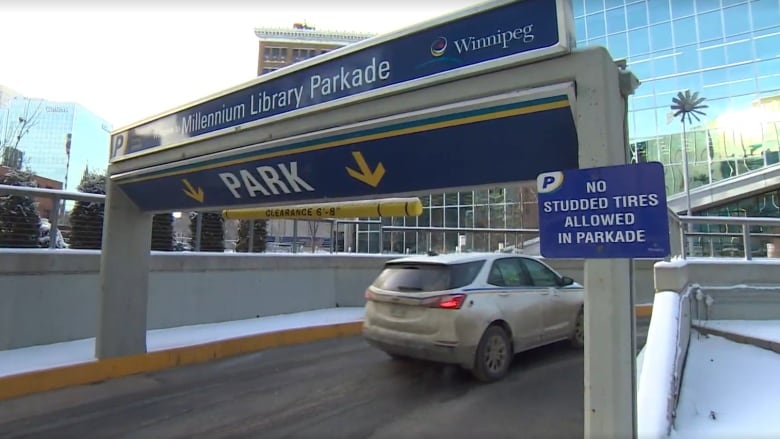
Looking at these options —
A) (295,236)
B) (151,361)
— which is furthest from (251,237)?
(151,361)

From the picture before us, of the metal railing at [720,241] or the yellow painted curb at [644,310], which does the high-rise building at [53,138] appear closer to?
the yellow painted curb at [644,310]

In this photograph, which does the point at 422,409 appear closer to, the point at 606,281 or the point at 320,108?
the point at 606,281

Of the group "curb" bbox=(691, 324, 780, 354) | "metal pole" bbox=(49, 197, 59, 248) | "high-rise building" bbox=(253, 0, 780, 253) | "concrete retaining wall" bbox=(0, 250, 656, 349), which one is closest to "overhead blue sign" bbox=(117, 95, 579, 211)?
"metal pole" bbox=(49, 197, 59, 248)

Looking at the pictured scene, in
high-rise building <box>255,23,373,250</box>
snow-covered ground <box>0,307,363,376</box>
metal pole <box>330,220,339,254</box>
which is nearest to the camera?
snow-covered ground <box>0,307,363,376</box>

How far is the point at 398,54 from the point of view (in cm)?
403

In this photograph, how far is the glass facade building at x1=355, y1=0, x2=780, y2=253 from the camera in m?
33.4

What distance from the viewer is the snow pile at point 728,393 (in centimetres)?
400

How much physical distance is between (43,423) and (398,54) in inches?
187

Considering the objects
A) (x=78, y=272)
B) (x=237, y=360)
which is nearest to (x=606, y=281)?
(x=237, y=360)

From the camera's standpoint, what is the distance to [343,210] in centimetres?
986

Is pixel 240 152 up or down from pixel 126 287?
up

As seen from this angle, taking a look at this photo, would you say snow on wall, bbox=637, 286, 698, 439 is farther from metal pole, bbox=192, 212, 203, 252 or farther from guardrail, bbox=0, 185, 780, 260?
metal pole, bbox=192, 212, 203, 252

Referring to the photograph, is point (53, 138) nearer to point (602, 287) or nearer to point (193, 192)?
point (193, 192)

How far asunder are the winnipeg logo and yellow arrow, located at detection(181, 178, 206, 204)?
12.4 ft
